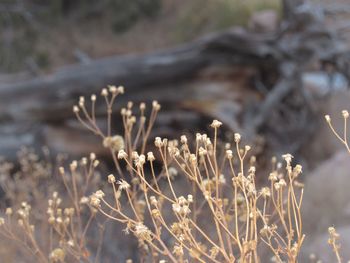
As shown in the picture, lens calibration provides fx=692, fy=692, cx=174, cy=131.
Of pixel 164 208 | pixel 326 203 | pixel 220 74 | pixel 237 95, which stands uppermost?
pixel 220 74

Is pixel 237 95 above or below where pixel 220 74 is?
below

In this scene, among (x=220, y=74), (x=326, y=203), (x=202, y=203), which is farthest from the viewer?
(x=220, y=74)

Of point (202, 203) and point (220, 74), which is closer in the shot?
point (202, 203)

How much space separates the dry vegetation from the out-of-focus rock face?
13 centimetres

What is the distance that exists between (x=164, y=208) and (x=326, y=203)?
1162mm

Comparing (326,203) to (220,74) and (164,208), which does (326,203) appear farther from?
(220,74)

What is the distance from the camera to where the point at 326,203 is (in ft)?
16.0

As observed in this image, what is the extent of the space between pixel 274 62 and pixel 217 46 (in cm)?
49

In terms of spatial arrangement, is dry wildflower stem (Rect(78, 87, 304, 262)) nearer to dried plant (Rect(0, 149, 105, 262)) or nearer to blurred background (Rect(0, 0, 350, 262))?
dried plant (Rect(0, 149, 105, 262))

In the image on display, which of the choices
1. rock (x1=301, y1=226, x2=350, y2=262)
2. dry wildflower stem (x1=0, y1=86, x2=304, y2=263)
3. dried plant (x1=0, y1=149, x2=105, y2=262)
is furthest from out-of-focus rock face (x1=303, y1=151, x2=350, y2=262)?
dried plant (x1=0, y1=149, x2=105, y2=262)

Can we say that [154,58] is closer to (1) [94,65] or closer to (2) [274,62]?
(1) [94,65]

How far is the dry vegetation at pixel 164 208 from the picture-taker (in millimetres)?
1804

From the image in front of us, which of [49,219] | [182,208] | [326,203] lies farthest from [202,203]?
[326,203]

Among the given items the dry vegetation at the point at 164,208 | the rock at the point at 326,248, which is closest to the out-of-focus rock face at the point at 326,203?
the rock at the point at 326,248
